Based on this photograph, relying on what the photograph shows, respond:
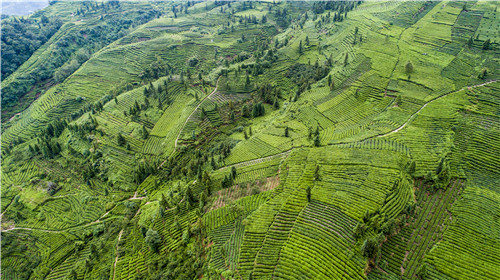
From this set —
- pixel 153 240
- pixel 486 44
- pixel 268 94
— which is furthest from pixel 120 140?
pixel 486 44

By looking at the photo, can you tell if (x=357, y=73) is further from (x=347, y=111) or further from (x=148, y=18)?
(x=148, y=18)

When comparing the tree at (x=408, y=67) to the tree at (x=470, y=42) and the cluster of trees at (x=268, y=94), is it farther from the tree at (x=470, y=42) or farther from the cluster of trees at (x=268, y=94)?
the cluster of trees at (x=268, y=94)

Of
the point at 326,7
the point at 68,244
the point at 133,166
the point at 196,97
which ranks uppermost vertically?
the point at 326,7

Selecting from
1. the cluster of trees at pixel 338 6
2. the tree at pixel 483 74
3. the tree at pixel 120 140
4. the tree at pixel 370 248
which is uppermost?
the cluster of trees at pixel 338 6

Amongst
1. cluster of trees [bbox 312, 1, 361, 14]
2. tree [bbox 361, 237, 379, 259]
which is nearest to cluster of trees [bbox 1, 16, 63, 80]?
cluster of trees [bbox 312, 1, 361, 14]

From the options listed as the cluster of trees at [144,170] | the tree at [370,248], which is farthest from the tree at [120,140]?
the tree at [370,248]

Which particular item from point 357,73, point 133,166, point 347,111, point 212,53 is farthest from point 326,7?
point 133,166

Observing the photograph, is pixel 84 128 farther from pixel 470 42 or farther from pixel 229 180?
pixel 470 42
